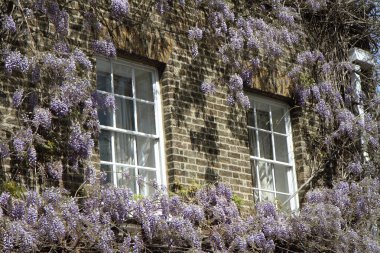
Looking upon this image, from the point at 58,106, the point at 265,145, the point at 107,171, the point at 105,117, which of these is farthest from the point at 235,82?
the point at 58,106

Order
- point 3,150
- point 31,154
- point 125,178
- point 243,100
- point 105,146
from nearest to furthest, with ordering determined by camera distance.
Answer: point 3,150, point 31,154, point 125,178, point 105,146, point 243,100

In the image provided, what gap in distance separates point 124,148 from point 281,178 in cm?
296

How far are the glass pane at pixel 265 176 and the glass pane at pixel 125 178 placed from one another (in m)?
2.36

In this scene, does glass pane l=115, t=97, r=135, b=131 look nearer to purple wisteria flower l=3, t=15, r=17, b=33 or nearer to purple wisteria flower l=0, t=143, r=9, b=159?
purple wisteria flower l=3, t=15, r=17, b=33

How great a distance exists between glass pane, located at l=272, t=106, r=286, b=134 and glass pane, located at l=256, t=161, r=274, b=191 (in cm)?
61

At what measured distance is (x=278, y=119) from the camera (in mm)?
12977

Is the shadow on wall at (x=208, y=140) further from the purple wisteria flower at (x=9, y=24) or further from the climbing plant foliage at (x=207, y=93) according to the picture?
the purple wisteria flower at (x=9, y=24)

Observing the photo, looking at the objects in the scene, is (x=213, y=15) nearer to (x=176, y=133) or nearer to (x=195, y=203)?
(x=176, y=133)

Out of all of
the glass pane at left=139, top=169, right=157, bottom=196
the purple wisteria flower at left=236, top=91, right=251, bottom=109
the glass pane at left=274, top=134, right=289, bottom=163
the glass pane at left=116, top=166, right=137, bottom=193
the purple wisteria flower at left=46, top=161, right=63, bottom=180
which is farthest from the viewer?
the glass pane at left=274, top=134, right=289, bottom=163

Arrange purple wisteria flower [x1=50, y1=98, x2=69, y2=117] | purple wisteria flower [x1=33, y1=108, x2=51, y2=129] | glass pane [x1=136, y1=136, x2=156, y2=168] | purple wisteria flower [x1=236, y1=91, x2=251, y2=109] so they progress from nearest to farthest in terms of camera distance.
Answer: purple wisteria flower [x1=33, y1=108, x2=51, y2=129]
purple wisteria flower [x1=50, y1=98, x2=69, y2=117]
glass pane [x1=136, y1=136, x2=156, y2=168]
purple wisteria flower [x1=236, y1=91, x2=251, y2=109]

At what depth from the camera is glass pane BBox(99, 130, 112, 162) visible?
10.3 meters

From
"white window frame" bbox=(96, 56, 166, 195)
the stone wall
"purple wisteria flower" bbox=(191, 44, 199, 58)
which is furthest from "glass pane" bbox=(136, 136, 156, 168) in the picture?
"purple wisteria flower" bbox=(191, 44, 199, 58)

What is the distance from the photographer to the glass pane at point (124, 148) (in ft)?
34.6

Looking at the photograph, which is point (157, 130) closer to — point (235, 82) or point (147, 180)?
point (147, 180)
